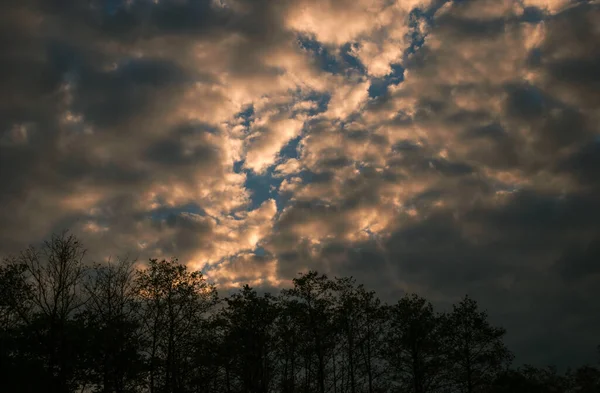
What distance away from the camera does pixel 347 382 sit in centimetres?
5944

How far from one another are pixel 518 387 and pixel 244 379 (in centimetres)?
2983

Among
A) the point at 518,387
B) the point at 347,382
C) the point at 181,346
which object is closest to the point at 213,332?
the point at 181,346

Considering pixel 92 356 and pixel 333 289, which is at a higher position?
pixel 333 289

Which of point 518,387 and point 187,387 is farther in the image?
point 187,387

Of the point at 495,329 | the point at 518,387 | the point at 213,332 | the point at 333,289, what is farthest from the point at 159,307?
the point at 495,329

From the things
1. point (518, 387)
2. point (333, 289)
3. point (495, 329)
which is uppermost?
point (333, 289)

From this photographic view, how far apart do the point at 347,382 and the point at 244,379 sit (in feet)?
45.0

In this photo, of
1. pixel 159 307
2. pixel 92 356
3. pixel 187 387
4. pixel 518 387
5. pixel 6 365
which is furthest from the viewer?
pixel 187 387

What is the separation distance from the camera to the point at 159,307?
47344 millimetres

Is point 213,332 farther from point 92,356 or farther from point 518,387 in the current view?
point 518,387

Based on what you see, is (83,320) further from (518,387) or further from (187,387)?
(518,387)

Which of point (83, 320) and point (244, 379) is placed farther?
point (244, 379)

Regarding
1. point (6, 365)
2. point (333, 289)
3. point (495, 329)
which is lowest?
point (6, 365)

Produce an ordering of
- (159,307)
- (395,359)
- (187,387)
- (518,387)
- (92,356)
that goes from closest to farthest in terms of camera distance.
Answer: (518,387)
(92,356)
(159,307)
(187,387)
(395,359)
